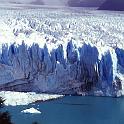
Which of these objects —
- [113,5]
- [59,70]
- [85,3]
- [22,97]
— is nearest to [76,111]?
[22,97]

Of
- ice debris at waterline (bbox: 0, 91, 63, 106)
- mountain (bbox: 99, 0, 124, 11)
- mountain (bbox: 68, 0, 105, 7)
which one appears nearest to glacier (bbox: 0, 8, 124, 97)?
ice debris at waterline (bbox: 0, 91, 63, 106)

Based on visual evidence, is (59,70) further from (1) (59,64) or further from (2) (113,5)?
(2) (113,5)

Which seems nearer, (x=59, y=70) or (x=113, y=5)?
(x=59, y=70)

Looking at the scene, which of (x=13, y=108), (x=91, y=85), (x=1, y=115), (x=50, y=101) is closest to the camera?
(x=1, y=115)

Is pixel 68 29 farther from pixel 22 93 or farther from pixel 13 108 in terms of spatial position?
pixel 13 108

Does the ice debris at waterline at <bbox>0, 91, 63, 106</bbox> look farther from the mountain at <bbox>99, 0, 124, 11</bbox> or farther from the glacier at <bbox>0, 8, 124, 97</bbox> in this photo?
the mountain at <bbox>99, 0, 124, 11</bbox>

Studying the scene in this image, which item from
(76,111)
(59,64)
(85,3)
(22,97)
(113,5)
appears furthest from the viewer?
(85,3)

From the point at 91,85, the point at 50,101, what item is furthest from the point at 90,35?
the point at 50,101
